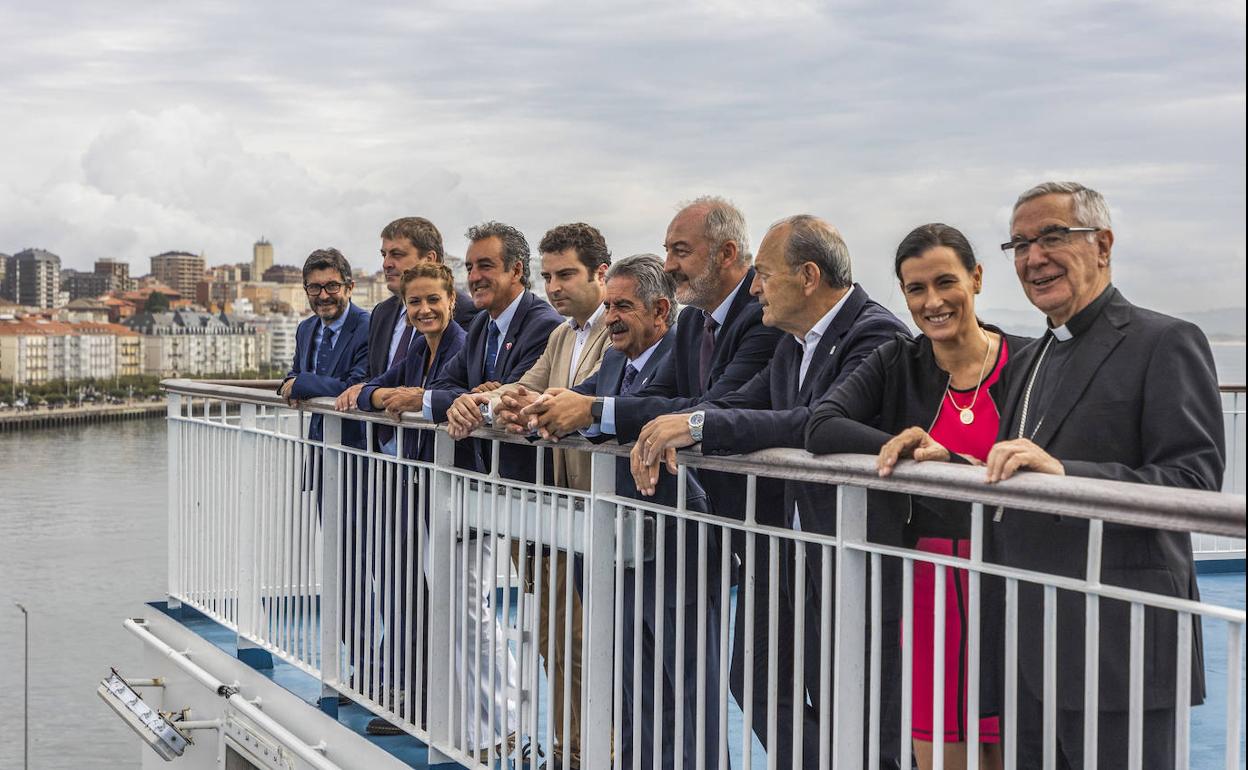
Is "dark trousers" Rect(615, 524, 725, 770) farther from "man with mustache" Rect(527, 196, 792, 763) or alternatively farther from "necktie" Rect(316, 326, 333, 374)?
"necktie" Rect(316, 326, 333, 374)

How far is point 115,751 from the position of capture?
2803 inches

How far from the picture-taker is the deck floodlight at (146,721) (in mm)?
5918

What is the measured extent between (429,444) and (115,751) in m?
73.8

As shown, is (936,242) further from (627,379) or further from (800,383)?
(627,379)

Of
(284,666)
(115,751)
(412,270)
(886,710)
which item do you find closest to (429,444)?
(412,270)

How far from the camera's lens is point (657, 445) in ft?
9.20

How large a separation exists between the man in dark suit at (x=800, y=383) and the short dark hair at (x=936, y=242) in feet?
0.77

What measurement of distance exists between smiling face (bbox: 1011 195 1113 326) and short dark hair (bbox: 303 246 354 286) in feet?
12.2

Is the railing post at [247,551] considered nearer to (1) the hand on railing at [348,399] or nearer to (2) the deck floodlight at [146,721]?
(2) the deck floodlight at [146,721]

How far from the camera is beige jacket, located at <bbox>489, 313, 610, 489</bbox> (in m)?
3.93

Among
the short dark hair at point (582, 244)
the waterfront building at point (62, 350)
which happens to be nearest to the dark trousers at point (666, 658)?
the short dark hair at point (582, 244)

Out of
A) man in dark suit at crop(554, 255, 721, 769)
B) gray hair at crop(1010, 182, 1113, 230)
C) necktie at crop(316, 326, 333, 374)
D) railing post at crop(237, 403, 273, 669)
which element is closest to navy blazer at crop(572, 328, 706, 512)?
man in dark suit at crop(554, 255, 721, 769)

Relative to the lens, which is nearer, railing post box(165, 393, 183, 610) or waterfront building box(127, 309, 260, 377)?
railing post box(165, 393, 183, 610)

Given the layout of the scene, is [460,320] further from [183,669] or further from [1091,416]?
[1091,416]
